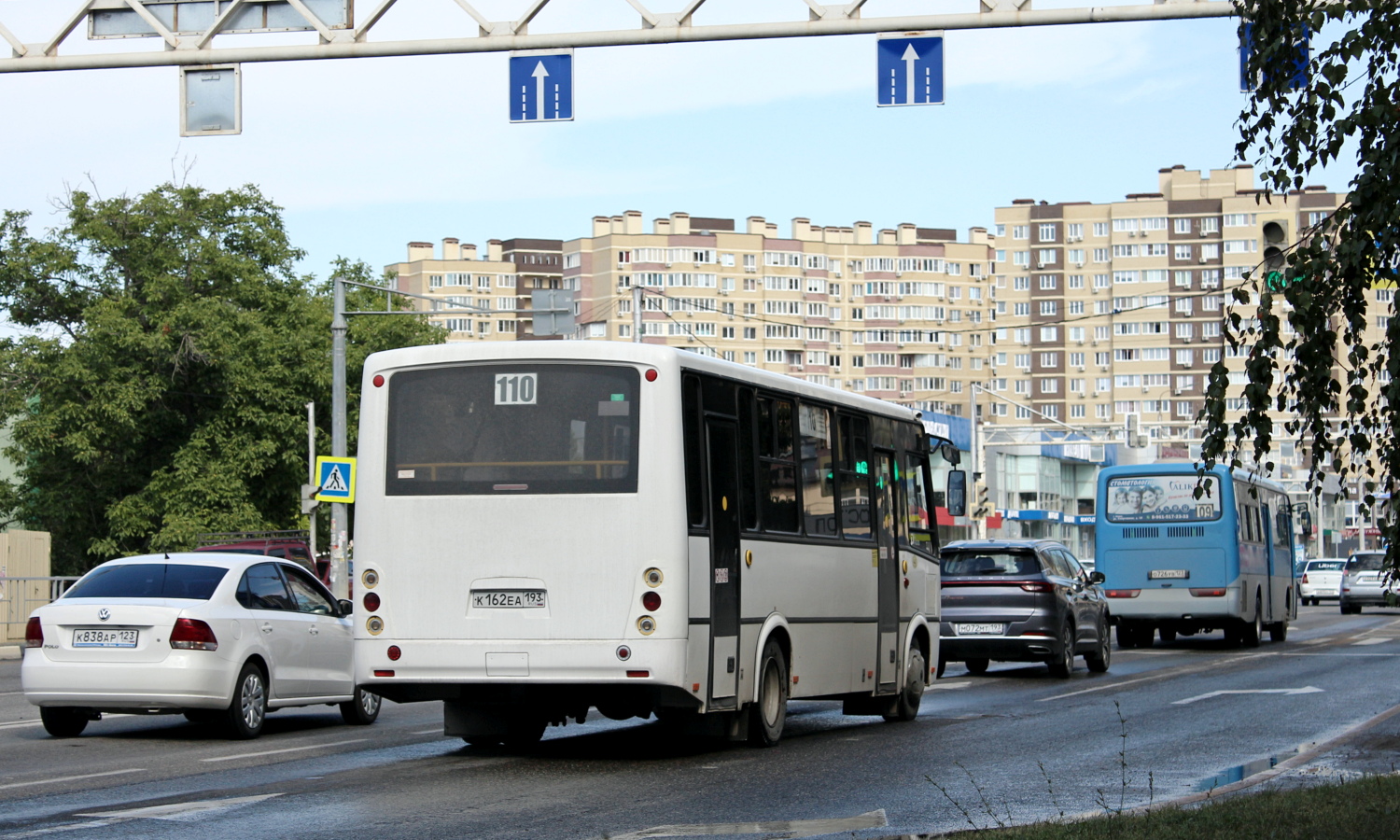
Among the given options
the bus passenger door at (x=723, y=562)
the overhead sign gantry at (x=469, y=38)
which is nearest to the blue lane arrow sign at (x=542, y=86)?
the overhead sign gantry at (x=469, y=38)

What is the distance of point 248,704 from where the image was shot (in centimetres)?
1590

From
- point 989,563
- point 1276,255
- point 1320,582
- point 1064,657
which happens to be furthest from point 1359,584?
point 1276,255

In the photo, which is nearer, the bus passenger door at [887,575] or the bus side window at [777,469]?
the bus side window at [777,469]

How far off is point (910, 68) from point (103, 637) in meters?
7.89

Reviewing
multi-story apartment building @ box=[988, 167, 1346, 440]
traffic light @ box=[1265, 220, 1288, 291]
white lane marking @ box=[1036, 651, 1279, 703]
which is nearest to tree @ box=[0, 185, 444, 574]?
white lane marking @ box=[1036, 651, 1279, 703]

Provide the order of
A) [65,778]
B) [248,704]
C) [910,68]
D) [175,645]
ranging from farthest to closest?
[910,68] < [248,704] < [175,645] < [65,778]

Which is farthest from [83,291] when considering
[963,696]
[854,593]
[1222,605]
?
[854,593]

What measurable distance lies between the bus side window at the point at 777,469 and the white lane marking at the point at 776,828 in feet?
14.8

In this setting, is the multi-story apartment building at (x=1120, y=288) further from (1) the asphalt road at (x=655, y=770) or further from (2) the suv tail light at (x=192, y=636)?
(2) the suv tail light at (x=192, y=636)

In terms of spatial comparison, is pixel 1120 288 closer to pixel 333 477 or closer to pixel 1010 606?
pixel 333 477

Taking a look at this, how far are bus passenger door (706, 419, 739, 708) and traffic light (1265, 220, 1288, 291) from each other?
5196 millimetres

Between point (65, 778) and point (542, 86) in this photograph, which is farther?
point (542, 86)

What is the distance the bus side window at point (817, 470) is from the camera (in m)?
15.2

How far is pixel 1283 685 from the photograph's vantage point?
22375mm
